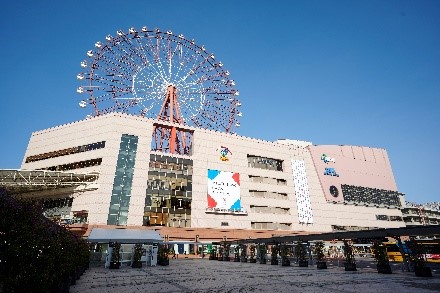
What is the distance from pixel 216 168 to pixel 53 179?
89.6ft

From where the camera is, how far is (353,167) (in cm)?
7100

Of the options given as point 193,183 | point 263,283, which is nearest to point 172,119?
point 193,183

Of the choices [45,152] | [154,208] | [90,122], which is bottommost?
[154,208]

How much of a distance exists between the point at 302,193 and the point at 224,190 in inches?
772

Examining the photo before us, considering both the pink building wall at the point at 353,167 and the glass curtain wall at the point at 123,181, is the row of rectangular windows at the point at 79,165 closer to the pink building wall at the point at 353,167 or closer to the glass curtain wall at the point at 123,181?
the glass curtain wall at the point at 123,181

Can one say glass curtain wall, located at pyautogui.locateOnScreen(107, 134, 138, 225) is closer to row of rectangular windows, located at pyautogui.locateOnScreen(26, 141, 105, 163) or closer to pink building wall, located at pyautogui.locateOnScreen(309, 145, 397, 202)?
row of rectangular windows, located at pyautogui.locateOnScreen(26, 141, 105, 163)

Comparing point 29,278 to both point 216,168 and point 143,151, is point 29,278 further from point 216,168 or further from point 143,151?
point 216,168

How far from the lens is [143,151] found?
161ft

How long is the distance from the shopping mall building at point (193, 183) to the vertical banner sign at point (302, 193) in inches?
8.7

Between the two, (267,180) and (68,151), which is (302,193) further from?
(68,151)

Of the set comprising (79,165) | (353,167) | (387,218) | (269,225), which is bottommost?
(269,225)

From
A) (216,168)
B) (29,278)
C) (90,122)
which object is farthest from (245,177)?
(29,278)

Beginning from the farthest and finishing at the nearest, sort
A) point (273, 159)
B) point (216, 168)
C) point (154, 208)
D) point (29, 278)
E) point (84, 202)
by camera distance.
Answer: point (273, 159) < point (216, 168) < point (154, 208) < point (84, 202) < point (29, 278)

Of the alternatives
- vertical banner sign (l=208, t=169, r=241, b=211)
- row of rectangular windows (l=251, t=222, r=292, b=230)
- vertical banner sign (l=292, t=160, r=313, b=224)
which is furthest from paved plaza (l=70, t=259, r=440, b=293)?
vertical banner sign (l=292, t=160, r=313, b=224)
